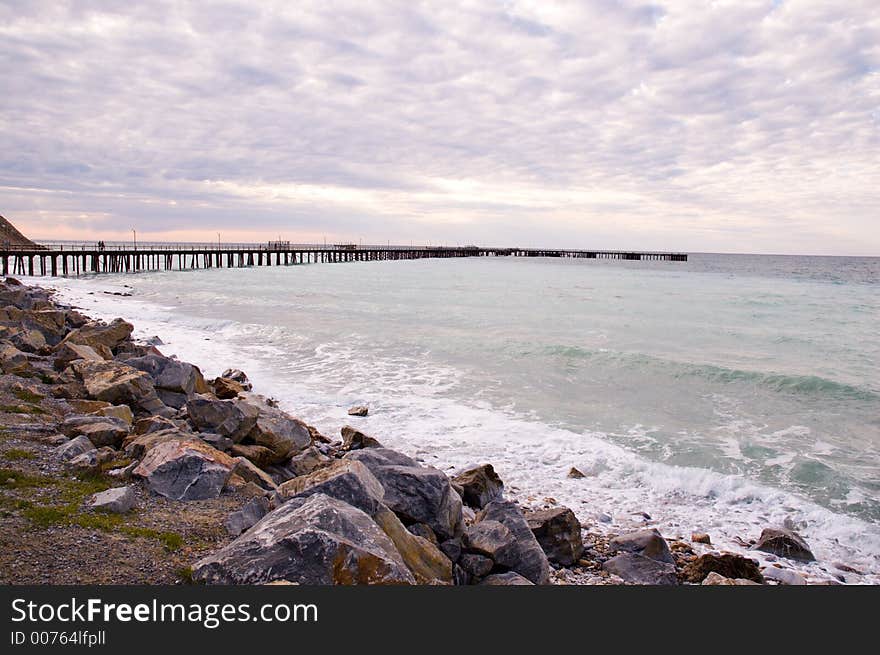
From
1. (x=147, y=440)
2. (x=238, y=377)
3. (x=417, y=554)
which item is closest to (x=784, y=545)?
(x=417, y=554)

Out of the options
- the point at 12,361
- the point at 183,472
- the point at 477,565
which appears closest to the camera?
the point at 477,565

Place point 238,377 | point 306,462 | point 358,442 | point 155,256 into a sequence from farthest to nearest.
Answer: point 155,256 < point 238,377 < point 358,442 < point 306,462

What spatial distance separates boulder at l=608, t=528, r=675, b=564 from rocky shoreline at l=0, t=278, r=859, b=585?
0.02m

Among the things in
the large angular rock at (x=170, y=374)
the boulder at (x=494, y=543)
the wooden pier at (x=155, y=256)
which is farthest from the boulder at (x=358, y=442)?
the wooden pier at (x=155, y=256)

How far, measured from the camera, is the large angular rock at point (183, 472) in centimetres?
557

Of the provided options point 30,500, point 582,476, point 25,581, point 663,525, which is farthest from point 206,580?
point 582,476

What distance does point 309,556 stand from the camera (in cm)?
378

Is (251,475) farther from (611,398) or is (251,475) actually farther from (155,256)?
(155,256)

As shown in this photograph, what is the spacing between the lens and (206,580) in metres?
3.88

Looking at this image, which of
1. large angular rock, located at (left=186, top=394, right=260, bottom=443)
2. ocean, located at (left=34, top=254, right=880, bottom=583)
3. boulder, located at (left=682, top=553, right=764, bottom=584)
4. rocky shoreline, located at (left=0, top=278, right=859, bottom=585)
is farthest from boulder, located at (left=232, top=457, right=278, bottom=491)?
boulder, located at (left=682, top=553, right=764, bottom=584)

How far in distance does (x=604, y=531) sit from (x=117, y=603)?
543 cm

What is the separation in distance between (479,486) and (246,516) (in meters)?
3.37

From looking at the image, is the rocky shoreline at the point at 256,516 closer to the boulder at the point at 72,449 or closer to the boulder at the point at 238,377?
the boulder at the point at 72,449

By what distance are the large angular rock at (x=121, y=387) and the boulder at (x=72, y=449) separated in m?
2.54
